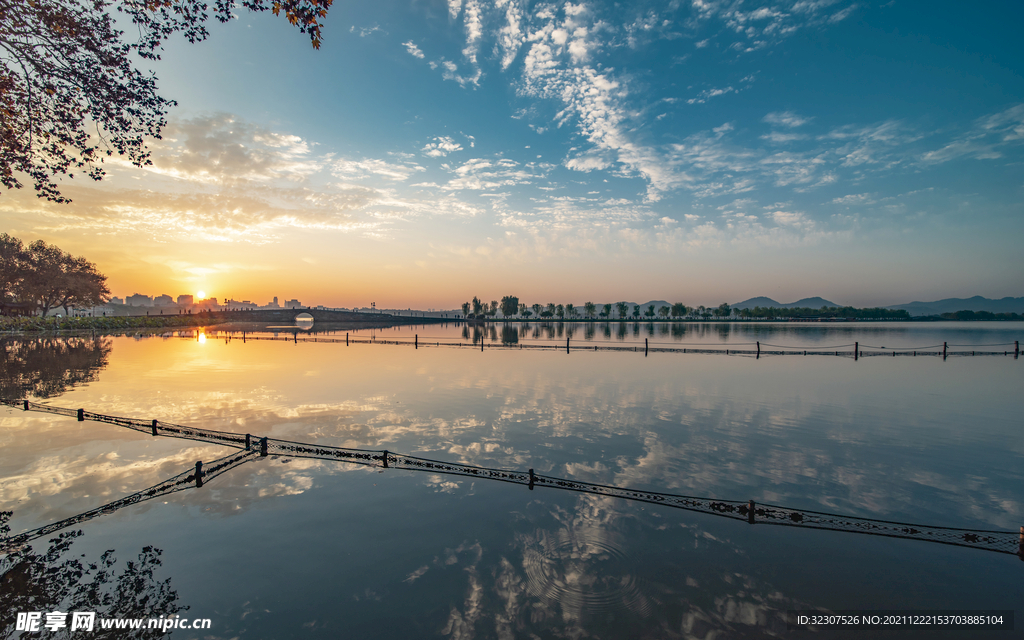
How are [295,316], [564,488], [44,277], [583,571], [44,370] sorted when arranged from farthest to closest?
[295,316] → [44,277] → [44,370] → [564,488] → [583,571]

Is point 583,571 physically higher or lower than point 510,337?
higher

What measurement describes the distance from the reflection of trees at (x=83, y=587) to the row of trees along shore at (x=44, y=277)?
348ft

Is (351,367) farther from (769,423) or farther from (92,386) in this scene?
(769,423)

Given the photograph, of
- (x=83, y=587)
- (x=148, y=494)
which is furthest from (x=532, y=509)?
(x=148, y=494)

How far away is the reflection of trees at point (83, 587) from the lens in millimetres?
5066

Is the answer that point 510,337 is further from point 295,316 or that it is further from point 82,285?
point 295,316

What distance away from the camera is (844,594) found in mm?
5801

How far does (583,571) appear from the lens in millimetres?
6148

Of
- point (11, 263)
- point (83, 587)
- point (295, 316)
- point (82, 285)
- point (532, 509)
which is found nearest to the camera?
point (83, 587)

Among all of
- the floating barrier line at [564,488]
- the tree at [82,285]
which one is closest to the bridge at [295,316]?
the tree at [82,285]

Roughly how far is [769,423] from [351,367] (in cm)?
2706

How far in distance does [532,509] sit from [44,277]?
385 ft

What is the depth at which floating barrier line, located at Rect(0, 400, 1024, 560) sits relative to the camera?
7.14m

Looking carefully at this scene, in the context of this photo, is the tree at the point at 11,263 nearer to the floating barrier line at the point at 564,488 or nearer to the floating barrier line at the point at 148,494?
the floating barrier line at the point at 564,488
